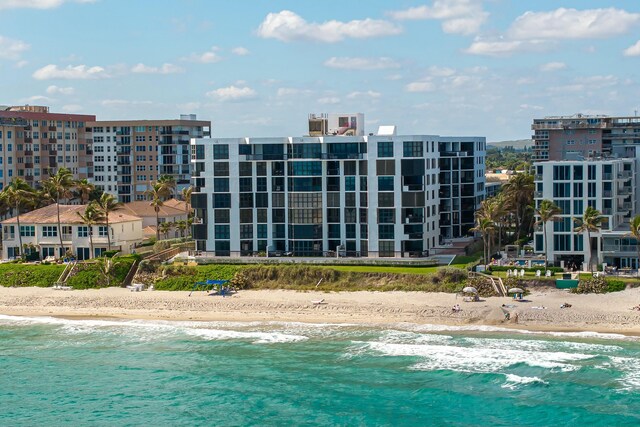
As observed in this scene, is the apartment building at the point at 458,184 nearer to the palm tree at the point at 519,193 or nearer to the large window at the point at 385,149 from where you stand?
the palm tree at the point at 519,193

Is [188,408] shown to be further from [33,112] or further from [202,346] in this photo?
[33,112]

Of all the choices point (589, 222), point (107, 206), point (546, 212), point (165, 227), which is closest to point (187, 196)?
point (165, 227)

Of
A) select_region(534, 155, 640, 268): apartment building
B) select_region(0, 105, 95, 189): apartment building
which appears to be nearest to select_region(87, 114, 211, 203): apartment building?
select_region(0, 105, 95, 189): apartment building

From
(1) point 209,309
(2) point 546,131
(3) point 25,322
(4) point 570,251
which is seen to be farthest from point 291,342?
(2) point 546,131

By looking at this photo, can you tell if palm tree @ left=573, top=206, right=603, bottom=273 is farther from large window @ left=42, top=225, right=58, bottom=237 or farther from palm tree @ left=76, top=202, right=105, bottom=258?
large window @ left=42, top=225, right=58, bottom=237

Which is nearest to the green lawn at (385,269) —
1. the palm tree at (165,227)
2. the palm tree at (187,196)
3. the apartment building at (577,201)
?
the apartment building at (577,201)

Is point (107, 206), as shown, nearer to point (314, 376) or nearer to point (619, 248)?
point (314, 376)
